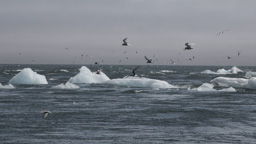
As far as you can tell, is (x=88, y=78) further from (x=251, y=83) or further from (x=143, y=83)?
(x=251, y=83)

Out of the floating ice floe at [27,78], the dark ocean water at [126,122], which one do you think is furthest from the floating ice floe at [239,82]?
the floating ice floe at [27,78]

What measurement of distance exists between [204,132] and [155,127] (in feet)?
9.10

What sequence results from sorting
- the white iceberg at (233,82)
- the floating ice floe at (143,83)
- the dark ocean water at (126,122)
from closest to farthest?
the dark ocean water at (126,122) → the floating ice floe at (143,83) → the white iceberg at (233,82)

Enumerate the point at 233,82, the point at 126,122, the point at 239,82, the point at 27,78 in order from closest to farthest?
the point at 126,122 → the point at 239,82 → the point at 233,82 → the point at 27,78

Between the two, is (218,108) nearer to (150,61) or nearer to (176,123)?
(150,61)

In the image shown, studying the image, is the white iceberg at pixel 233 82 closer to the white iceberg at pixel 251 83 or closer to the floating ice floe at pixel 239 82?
the floating ice floe at pixel 239 82

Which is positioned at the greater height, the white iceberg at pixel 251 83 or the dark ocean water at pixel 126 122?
the white iceberg at pixel 251 83

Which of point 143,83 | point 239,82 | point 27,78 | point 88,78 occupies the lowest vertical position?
point 239,82

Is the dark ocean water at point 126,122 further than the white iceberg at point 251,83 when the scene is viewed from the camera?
No

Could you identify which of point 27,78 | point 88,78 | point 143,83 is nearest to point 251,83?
point 143,83

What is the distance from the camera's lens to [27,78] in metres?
62.7

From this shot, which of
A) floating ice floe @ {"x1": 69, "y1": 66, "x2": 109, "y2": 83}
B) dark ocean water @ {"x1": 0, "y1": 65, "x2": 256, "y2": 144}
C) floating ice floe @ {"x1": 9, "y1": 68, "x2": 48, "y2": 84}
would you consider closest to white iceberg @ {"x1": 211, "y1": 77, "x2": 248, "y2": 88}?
floating ice floe @ {"x1": 69, "y1": 66, "x2": 109, "y2": 83}

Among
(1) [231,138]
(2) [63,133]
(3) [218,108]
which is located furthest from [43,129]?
(3) [218,108]

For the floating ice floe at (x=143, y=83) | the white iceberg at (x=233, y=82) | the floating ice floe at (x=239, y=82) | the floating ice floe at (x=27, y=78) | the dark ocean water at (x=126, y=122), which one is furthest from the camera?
the floating ice floe at (x=27, y=78)
